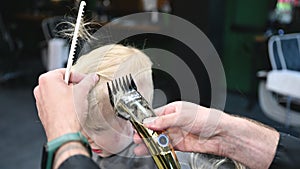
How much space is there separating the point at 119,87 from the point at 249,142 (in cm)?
32

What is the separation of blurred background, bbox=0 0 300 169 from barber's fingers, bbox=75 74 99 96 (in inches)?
45.2

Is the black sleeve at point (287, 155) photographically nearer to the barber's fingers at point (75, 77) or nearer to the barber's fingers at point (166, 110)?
the barber's fingers at point (166, 110)

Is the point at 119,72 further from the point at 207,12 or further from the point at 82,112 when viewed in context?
the point at 207,12

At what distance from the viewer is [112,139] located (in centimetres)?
92

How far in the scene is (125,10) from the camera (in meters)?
4.17

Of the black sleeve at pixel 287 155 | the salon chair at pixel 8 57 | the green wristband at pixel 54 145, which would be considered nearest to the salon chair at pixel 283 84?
the black sleeve at pixel 287 155

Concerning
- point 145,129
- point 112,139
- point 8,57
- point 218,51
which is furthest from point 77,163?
point 8,57

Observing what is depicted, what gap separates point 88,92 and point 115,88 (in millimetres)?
54

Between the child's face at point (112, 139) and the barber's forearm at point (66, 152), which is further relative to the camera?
the child's face at point (112, 139)

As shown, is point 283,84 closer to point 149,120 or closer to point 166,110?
point 166,110

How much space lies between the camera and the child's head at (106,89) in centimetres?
76

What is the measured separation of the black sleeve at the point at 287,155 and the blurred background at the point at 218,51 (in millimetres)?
1092

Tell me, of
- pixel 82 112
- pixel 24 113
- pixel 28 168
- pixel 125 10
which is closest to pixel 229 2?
pixel 125 10

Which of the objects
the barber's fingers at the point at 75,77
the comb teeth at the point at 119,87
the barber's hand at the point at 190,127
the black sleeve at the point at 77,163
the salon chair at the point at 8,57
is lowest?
the salon chair at the point at 8,57
